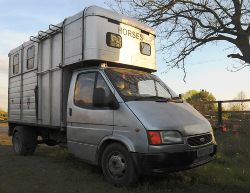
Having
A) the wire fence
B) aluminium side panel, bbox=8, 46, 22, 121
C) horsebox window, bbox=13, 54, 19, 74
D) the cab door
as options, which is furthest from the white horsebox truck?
the wire fence

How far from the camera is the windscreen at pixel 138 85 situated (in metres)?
4.35

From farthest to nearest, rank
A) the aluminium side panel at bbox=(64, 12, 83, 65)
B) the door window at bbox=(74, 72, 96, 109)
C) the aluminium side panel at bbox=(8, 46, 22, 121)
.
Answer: the aluminium side panel at bbox=(8, 46, 22, 121), the aluminium side panel at bbox=(64, 12, 83, 65), the door window at bbox=(74, 72, 96, 109)

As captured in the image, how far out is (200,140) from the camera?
4.07 meters

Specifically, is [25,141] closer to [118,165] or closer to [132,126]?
[118,165]

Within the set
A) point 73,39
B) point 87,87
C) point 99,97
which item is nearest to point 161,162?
point 99,97

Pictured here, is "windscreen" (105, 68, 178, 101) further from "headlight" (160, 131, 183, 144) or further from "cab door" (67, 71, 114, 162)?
"headlight" (160, 131, 183, 144)

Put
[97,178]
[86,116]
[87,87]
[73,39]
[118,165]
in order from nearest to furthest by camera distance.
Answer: [118,165]
[97,178]
[86,116]
[87,87]
[73,39]

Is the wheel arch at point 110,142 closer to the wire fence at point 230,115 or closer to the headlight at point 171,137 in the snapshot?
the headlight at point 171,137

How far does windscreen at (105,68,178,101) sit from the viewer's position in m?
4.35

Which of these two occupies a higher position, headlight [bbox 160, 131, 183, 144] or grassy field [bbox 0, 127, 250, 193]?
headlight [bbox 160, 131, 183, 144]

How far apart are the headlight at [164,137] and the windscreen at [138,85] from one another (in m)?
0.83

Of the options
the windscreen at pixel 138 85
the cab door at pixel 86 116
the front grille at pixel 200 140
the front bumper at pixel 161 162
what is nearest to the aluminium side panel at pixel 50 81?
the cab door at pixel 86 116

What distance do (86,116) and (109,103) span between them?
79 cm

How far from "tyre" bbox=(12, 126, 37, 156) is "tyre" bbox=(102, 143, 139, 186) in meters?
3.57
